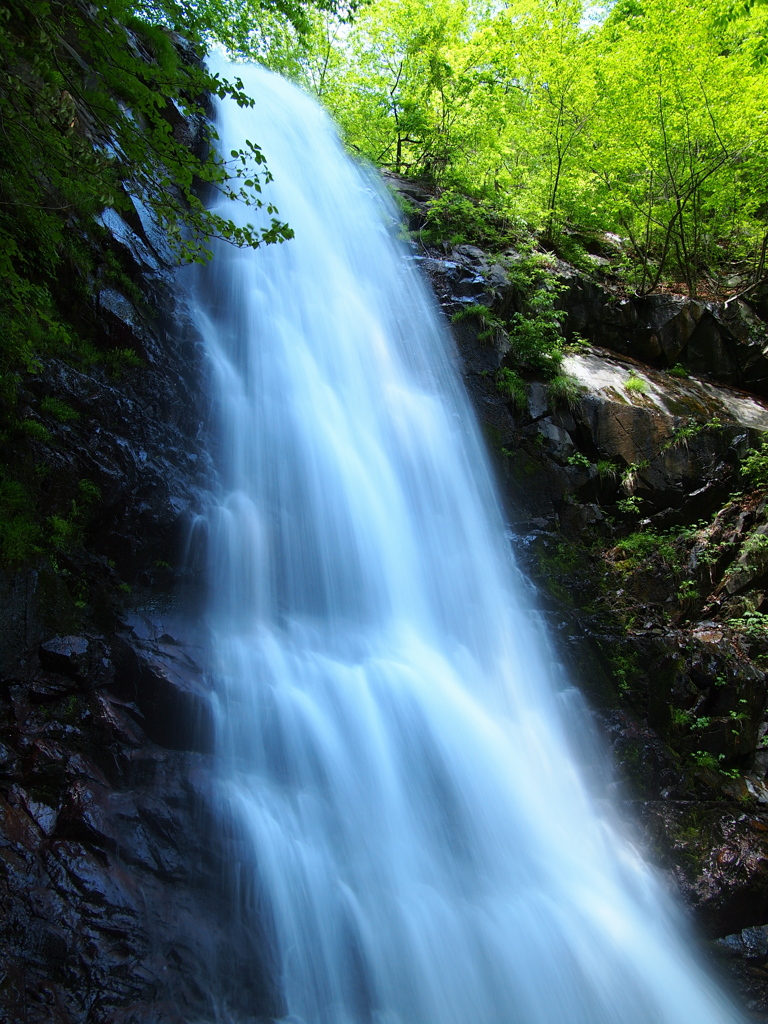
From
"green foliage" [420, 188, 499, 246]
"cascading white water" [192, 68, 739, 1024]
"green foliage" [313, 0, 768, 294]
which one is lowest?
"cascading white water" [192, 68, 739, 1024]

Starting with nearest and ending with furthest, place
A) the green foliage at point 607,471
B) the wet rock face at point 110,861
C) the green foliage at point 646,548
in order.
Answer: the wet rock face at point 110,861, the green foliage at point 646,548, the green foliage at point 607,471

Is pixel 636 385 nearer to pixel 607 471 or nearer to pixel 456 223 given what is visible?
pixel 607 471

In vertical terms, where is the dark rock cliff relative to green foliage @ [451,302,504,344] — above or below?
below

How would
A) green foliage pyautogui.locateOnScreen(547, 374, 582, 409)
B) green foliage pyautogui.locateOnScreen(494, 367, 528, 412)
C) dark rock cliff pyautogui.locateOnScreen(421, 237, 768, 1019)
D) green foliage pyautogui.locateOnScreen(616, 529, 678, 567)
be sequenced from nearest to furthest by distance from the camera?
dark rock cliff pyautogui.locateOnScreen(421, 237, 768, 1019)
green foliage pyautogui.locateOnScreen(616, 529, 678, 567)
green foliage pyautogui.locateOnScreen(494, 367, 528, 412)
green foliage pyautogui.locateOnScreen(547, 374, 582, 409)

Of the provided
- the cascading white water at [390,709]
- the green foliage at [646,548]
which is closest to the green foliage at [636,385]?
the green foliage at [646,548]

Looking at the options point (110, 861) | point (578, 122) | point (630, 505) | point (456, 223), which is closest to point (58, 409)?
point (110, 861)

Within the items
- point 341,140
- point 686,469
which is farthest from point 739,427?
point 341,140

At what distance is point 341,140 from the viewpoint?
13000mm

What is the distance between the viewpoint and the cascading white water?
4.36 meters

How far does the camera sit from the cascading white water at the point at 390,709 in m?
4.36

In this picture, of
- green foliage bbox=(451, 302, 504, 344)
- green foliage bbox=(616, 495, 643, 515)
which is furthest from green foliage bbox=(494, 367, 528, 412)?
green foliage bbox=(616, 495, 643, 515)

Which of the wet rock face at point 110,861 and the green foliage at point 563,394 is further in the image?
the green foliage at point 563,394

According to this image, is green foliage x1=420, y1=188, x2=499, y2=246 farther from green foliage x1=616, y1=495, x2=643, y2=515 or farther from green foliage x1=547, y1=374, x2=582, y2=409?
green foliage x1=616, y1=495, x2=643, y2=515

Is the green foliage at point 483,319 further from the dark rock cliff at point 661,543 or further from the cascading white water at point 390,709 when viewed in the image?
the cascading white water at point 390,709
